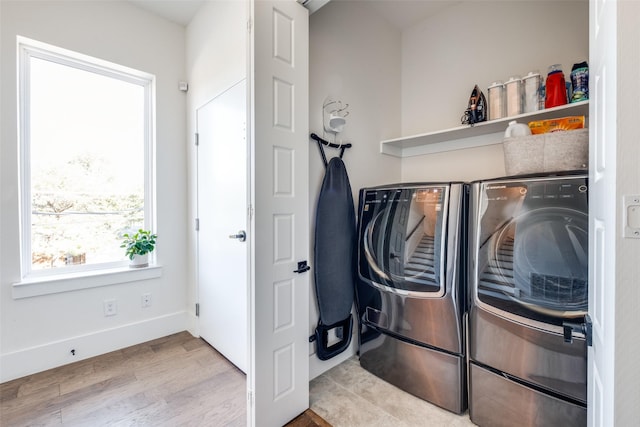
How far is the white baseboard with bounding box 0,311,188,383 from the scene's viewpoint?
Result: 182cm

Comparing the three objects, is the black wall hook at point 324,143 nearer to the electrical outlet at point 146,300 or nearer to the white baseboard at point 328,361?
the white baseboard at point 328,361

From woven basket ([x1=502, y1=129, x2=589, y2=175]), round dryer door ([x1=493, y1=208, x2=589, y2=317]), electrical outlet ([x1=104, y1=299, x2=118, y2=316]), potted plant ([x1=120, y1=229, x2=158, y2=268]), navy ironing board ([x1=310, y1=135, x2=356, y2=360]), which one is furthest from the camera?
potted plant ([x1=120, y1=229, x2=158, y2=268])

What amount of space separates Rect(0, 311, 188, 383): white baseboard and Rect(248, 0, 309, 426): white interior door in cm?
156

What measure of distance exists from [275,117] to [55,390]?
2241mm

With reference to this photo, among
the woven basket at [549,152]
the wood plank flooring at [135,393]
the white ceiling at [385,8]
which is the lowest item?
the wood plank flooring at [135,393]

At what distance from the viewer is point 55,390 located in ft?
5.65

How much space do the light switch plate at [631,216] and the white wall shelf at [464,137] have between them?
1.25 metres

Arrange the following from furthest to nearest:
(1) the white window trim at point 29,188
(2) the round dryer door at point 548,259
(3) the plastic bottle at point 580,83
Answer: (1) the white window trim at point 29,188 → (3) the plastic bottle at point 580,83 → (2) the round dryer door at point 548,259

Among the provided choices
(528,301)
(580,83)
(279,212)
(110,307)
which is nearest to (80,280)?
(110,307)

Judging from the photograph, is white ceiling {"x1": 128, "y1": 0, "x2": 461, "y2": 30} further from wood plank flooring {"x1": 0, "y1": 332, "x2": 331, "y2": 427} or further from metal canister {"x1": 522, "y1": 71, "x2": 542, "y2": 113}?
wood plank flooring {"x1": 0, "y1": 332, "x2": 331, "y2": 427}

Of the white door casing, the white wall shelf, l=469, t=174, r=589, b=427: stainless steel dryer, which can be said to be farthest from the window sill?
the white door casing

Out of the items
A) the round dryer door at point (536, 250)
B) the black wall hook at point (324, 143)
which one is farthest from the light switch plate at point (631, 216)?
the black wall hook at point (324, 143)

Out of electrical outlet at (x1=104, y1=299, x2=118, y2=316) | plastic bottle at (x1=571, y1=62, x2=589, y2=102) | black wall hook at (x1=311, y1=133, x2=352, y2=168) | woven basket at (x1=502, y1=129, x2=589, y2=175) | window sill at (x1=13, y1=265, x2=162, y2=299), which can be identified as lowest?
electrical outlet at (x1=104, y1=299, x2=118, y2=316)

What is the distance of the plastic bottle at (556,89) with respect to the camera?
5.21 ft
